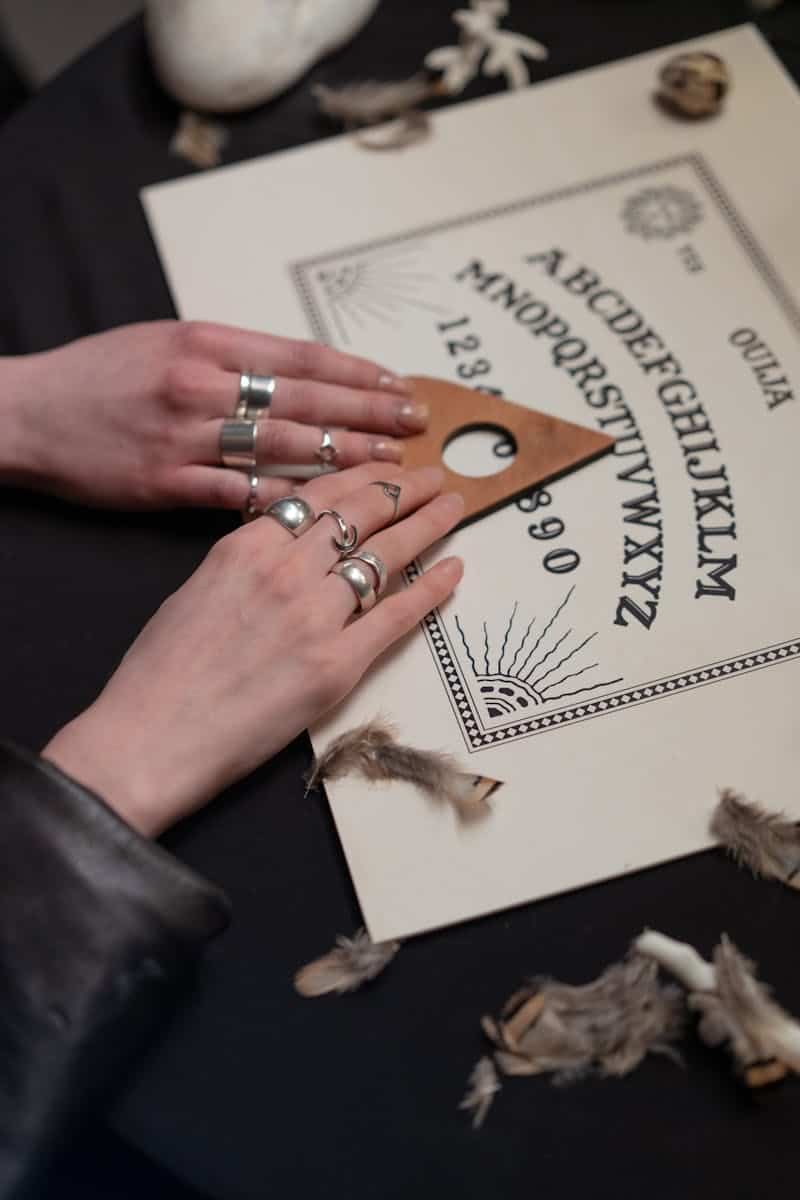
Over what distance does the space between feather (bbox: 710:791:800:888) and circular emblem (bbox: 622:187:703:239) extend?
0.45 m

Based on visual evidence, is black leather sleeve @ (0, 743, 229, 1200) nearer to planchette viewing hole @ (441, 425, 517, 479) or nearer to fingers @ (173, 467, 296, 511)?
fingers @ (173, 467, 296, 511)

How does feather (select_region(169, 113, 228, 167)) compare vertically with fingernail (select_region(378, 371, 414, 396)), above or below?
above

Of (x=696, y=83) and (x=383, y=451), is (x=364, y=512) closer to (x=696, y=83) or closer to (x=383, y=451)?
(x=383, y=451)

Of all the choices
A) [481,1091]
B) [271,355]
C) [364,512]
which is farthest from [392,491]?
[481,1091]

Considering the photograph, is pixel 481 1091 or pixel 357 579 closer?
pixel 481 1091

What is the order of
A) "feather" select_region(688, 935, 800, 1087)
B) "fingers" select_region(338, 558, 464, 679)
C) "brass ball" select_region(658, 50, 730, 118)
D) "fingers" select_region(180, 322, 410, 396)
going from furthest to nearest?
1. "brass ball" select_region(658, 50, 730, 118)
2. "fingers" select_region(180, 322, 410, 396)
3. "fingers" select_region(338, 558, 464, 679)
4. "feather" select_region(688, 935, 800, 1087)

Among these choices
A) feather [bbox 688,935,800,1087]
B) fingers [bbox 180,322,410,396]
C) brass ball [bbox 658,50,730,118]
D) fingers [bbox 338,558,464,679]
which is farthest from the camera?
brass ball [bbox 658,50,730,118]

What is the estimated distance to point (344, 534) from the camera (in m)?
0.69

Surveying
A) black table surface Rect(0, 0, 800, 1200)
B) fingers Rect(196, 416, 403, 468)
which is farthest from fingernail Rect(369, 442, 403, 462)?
black table surface Rect(0, 0, 800, 1200)

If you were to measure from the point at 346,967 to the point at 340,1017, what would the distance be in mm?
25

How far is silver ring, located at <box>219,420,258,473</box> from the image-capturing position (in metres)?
0.74

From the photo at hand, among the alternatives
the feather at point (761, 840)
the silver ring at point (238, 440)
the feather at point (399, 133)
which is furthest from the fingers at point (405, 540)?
the feather at point (399, 133)

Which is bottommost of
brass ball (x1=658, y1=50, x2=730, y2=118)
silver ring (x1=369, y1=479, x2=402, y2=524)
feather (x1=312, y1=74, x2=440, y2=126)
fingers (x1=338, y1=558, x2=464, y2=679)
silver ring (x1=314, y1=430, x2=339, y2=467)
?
fingers (x1=338, y1=558, x2=464, y2=679)

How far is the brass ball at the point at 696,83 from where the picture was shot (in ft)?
2.88
